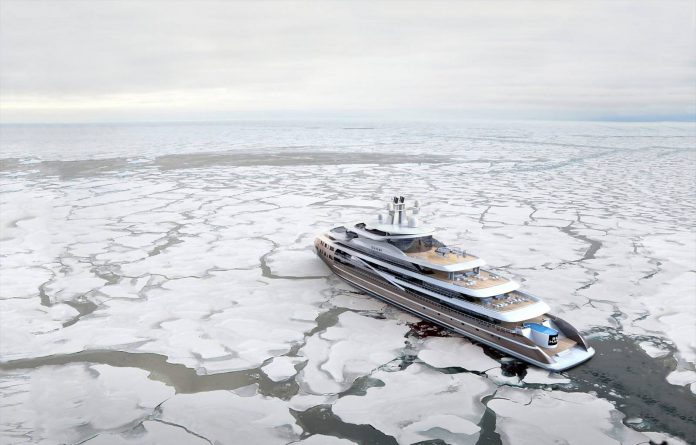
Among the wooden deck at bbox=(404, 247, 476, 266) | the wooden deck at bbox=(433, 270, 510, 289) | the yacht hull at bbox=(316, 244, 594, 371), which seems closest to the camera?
the yacht hull at bbox=(316, 244, 594, 371)

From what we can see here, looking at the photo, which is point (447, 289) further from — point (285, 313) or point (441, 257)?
point (285, 313)

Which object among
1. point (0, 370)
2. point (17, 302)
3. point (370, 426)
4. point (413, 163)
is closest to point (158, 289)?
point (17, 302)

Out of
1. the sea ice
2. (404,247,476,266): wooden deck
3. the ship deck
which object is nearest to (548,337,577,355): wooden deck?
the ship deck

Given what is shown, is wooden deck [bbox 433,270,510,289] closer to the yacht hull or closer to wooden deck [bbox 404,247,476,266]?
wooden deck [bbox 404,247,476,266]

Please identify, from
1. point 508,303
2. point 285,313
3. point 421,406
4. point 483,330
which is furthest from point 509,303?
point 285,313

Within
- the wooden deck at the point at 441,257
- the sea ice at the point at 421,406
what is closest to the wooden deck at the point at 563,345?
the sea ice at the point at 421,406

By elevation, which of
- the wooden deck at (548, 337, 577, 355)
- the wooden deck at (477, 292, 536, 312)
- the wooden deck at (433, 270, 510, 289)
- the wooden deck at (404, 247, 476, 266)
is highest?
the wooden deck at (404, 247, 476, 266)
